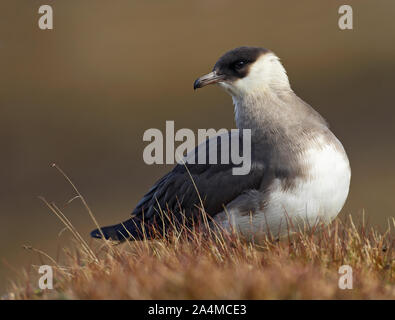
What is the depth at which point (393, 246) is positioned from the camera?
17.4 feet

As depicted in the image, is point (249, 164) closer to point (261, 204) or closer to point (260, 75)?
point (261, 204)

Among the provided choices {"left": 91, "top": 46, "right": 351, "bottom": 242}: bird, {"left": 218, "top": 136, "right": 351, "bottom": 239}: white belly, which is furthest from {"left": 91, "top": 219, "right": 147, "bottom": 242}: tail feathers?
{"left": 218, "top": 136, "right": 351, "bottom": 239}: white belly

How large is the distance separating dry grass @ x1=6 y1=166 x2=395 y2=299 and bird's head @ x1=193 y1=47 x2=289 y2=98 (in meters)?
1.74

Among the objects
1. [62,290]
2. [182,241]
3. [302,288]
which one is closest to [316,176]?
[182,241]

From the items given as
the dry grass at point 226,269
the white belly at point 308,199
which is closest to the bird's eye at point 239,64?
the white belly at point 308,199

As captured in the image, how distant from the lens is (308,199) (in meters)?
5.88

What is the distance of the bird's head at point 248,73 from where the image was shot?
6773 mm

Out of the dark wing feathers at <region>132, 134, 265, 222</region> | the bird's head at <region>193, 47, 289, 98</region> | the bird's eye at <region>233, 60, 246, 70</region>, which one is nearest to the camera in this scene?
the dark wing feathers at <region>132, 134, 265, 222</region>

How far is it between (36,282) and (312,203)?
8.82 ft

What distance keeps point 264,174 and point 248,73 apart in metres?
1.29

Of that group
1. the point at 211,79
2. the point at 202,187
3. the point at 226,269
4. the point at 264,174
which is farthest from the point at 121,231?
the point at 226,269

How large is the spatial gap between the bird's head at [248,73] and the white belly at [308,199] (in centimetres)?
109

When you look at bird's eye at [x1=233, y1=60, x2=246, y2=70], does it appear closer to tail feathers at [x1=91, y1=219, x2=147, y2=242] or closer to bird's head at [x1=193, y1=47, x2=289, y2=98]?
bird's head at [x1=193, y1=47, x2=289, y2=98]

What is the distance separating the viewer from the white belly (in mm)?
5883
